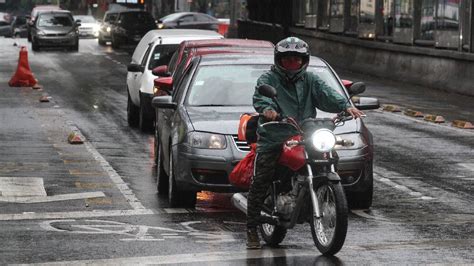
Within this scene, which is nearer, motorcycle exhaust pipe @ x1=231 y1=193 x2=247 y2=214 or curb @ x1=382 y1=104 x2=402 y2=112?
motorcycle exhaust pipe @ x1=231 y1=193 x2=247 y2=214

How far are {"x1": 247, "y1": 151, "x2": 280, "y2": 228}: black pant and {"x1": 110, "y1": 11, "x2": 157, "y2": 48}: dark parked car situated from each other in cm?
4996

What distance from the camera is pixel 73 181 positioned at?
15.3 metres

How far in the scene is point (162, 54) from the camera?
2284 cm

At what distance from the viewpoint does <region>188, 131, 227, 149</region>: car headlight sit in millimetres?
12820

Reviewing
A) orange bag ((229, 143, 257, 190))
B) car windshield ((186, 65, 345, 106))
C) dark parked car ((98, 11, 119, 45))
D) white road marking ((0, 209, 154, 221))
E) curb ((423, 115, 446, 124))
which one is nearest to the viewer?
orange bag ((229, 143, 257, 190))

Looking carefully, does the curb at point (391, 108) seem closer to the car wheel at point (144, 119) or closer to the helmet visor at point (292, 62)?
the car wheel at point (144, 119)

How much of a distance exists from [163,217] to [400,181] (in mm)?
3787

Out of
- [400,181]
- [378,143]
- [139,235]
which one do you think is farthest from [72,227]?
[378,143]

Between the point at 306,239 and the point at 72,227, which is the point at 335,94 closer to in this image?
the point at 306,239

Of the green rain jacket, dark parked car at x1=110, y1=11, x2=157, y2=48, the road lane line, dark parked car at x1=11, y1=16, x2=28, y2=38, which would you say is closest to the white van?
the road lane line

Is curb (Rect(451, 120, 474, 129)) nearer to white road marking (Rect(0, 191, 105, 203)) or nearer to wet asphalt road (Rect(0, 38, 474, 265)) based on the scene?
wet asphalt road (Rect(0, 38, 474, 265))

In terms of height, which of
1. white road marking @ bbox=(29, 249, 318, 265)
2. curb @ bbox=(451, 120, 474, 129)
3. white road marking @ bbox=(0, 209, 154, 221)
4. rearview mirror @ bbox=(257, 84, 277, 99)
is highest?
rearview mirror @ bbox=(257, 84, 277, 99)

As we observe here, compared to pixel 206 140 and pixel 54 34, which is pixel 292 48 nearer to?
pixel 206 140

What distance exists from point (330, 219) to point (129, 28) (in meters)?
50.9
